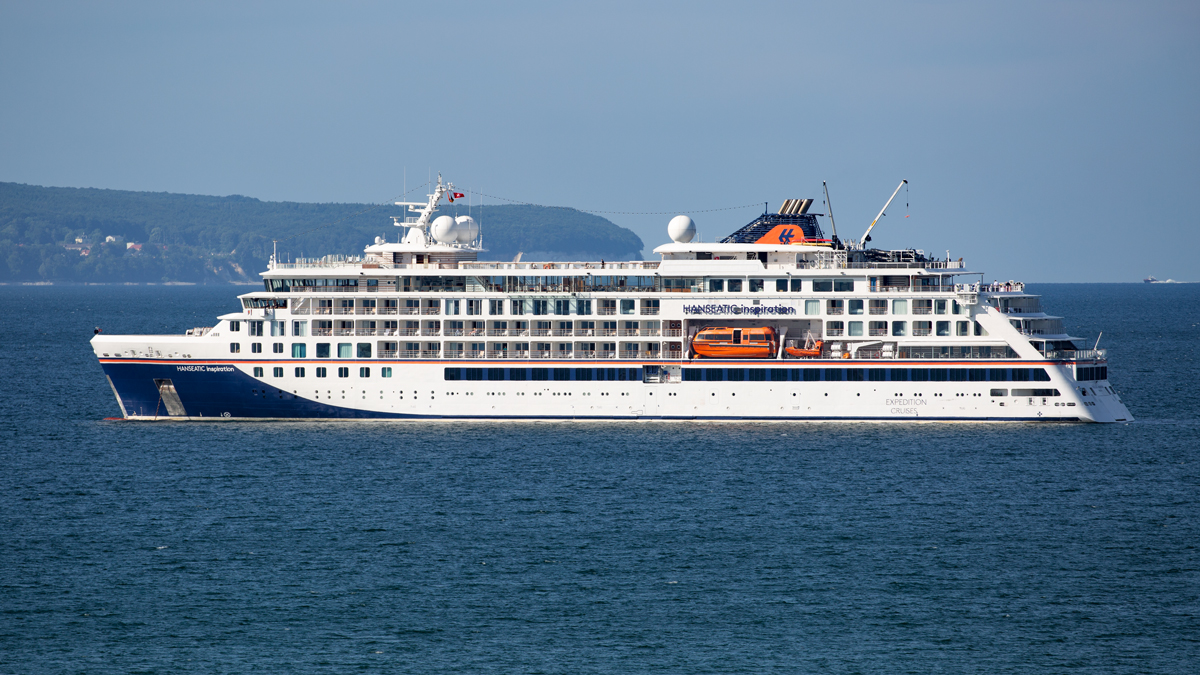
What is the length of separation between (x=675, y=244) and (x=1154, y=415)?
25.0 m

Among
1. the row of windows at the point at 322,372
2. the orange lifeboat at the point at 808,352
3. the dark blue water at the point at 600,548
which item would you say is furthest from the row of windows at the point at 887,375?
the row of windows at the point at 322,372

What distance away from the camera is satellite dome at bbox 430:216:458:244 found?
63.2m

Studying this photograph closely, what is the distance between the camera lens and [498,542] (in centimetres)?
3962

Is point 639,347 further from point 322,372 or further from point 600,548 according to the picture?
point 600,548

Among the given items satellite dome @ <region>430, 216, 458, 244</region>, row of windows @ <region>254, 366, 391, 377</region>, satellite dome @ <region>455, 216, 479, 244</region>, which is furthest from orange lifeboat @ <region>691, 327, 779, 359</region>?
row of windows @ <region>254, 366, 391, 377</region>

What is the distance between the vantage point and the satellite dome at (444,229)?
208ft

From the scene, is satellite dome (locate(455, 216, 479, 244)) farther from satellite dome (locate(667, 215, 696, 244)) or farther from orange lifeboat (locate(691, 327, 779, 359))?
orange lifeboat (locate(691, 327, 779, 359))

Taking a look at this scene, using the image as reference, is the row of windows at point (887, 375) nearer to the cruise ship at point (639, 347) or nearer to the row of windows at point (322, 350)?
the cruise ship at point (639, 347)

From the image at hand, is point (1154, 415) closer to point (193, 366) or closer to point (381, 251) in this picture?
point (381, 251)

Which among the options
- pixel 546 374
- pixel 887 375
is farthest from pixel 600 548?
pixel 887 375

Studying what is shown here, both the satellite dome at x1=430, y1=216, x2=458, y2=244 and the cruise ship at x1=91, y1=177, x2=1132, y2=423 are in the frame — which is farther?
the satellite dome at x1=430, y1=216, x2=458, y2=244

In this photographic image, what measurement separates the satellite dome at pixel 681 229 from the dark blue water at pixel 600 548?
10220mm

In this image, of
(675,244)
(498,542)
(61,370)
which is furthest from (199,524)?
(61,370)

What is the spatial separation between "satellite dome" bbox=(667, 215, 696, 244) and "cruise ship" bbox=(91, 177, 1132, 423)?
2.24 m
